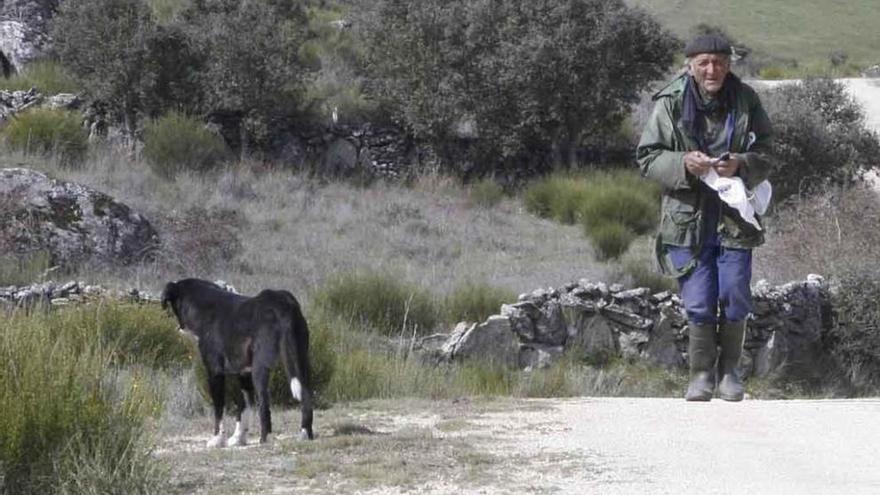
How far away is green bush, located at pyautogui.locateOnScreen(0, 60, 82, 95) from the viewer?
23.0 m

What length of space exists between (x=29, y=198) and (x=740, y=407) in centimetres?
1021

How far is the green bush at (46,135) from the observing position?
1970 cm

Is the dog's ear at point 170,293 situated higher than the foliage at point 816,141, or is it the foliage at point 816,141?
the dog's ear at point 170,293

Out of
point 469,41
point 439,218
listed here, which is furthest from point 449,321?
point 469,41

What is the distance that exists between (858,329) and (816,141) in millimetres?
11200

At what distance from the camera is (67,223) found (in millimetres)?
15031

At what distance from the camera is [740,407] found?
7617 millimetres

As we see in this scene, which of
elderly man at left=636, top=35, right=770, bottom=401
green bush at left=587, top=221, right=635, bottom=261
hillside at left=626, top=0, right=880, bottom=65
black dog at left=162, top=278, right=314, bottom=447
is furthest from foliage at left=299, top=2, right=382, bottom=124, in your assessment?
hillside at left=626, top=0, right=880, bottom=65

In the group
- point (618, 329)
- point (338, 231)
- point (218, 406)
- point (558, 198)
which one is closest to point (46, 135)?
point (338, 231)

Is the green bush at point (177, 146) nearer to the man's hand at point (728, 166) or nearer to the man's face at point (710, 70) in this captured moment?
the man's face at point (710, 70)

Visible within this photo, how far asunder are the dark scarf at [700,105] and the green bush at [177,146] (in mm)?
14338

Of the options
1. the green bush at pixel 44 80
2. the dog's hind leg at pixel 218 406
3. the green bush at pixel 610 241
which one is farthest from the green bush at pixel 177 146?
the dog's hind leg at pixel 218 406

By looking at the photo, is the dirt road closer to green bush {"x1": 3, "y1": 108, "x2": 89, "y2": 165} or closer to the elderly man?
the elderly man

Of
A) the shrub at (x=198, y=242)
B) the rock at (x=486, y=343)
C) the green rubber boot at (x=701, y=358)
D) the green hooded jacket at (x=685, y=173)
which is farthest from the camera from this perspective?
the shrub at (x=198, y=242)
